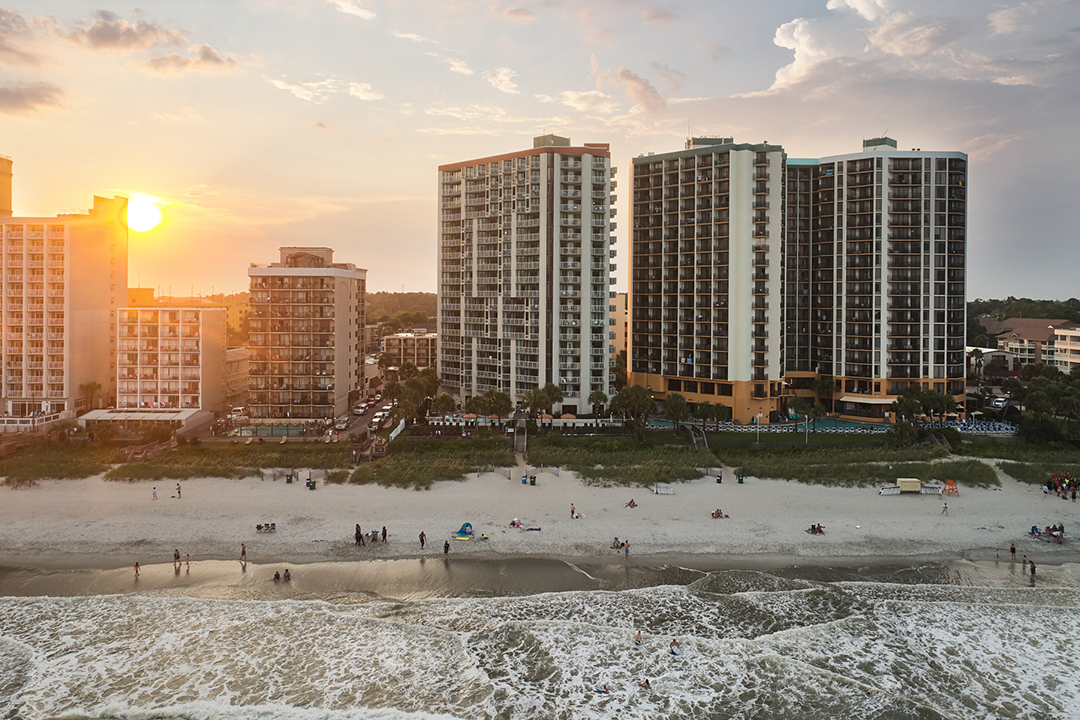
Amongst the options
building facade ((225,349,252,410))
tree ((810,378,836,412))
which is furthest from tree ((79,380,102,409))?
tree ((810,378,836,412))

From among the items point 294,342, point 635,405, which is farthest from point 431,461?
point 294,342

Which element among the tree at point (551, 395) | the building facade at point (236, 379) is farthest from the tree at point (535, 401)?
the building facade at point (236, 379)

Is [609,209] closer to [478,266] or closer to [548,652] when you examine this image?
[478,266]

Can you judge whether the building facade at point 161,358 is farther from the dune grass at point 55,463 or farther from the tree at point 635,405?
the tree at point 635,405

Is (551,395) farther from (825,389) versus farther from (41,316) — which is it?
(41,316)

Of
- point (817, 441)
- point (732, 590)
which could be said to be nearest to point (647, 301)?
point (817, 441)
